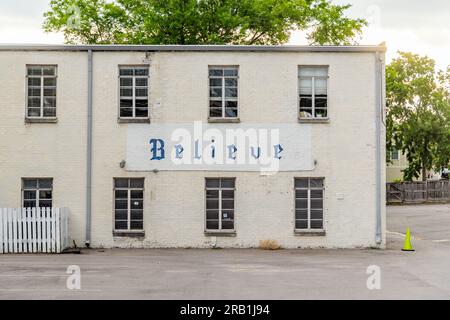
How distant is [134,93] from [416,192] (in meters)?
33.1

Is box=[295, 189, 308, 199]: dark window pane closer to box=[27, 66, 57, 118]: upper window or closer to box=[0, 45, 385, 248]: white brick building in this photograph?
box=[0, 45, 385, 248]: white brick building

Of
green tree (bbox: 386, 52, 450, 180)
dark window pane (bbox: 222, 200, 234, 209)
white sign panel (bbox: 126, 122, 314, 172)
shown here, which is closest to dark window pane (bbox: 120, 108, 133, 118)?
white sign panel (bbox: 126, 122, 314, 172)

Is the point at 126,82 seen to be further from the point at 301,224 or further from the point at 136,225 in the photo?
the point at 301,224

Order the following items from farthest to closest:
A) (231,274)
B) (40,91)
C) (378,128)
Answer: (40,91)
(378,128)
(231,274)

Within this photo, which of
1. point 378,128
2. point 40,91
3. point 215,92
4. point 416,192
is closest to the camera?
point 378,128

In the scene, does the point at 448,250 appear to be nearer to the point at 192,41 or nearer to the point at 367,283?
the point at 367,283

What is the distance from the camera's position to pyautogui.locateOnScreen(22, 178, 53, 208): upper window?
2338 centimetres

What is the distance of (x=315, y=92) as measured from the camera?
23656mm

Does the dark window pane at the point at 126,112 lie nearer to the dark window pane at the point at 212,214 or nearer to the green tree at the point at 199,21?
the dark window pane at the point at 212,214

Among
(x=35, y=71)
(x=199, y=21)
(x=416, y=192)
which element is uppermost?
(x=199, y=21)

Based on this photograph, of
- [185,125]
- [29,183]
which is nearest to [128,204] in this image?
[185,125]

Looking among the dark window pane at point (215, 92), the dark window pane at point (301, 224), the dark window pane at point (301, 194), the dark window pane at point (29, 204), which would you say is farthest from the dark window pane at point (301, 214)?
the dark window pane at point (29, 204)

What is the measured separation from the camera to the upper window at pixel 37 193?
23375 millimetres

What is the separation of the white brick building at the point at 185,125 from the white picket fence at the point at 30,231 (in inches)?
54.5
